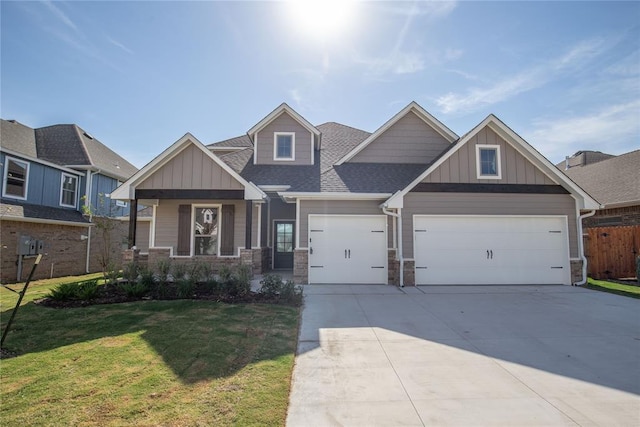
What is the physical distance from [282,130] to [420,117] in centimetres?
578

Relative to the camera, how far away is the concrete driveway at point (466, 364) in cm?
312

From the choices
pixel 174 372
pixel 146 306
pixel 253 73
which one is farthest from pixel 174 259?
pixel 174 372

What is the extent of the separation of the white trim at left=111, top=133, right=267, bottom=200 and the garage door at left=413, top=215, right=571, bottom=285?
550cm

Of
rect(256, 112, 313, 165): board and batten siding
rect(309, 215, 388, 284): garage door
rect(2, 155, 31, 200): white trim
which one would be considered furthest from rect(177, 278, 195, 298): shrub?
rect(2, 155, 31, 200): white trim

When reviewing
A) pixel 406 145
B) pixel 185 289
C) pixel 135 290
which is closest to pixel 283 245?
pixel 185 289

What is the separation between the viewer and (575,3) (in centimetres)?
859

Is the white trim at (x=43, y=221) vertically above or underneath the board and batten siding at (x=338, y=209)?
underneath

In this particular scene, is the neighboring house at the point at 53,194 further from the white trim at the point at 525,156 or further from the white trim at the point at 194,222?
the white trim at the point at 525,156

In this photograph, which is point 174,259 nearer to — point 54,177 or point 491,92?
point 54,177

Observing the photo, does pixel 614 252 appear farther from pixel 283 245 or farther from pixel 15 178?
pixel 15 178

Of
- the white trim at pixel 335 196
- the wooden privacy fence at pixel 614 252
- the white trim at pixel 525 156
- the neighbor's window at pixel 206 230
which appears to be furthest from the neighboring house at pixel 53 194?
the wooden privacy fence at pixel 614 252

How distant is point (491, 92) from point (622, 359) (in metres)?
9.12

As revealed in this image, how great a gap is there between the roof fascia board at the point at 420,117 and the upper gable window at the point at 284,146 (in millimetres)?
2063

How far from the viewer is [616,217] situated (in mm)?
14641
